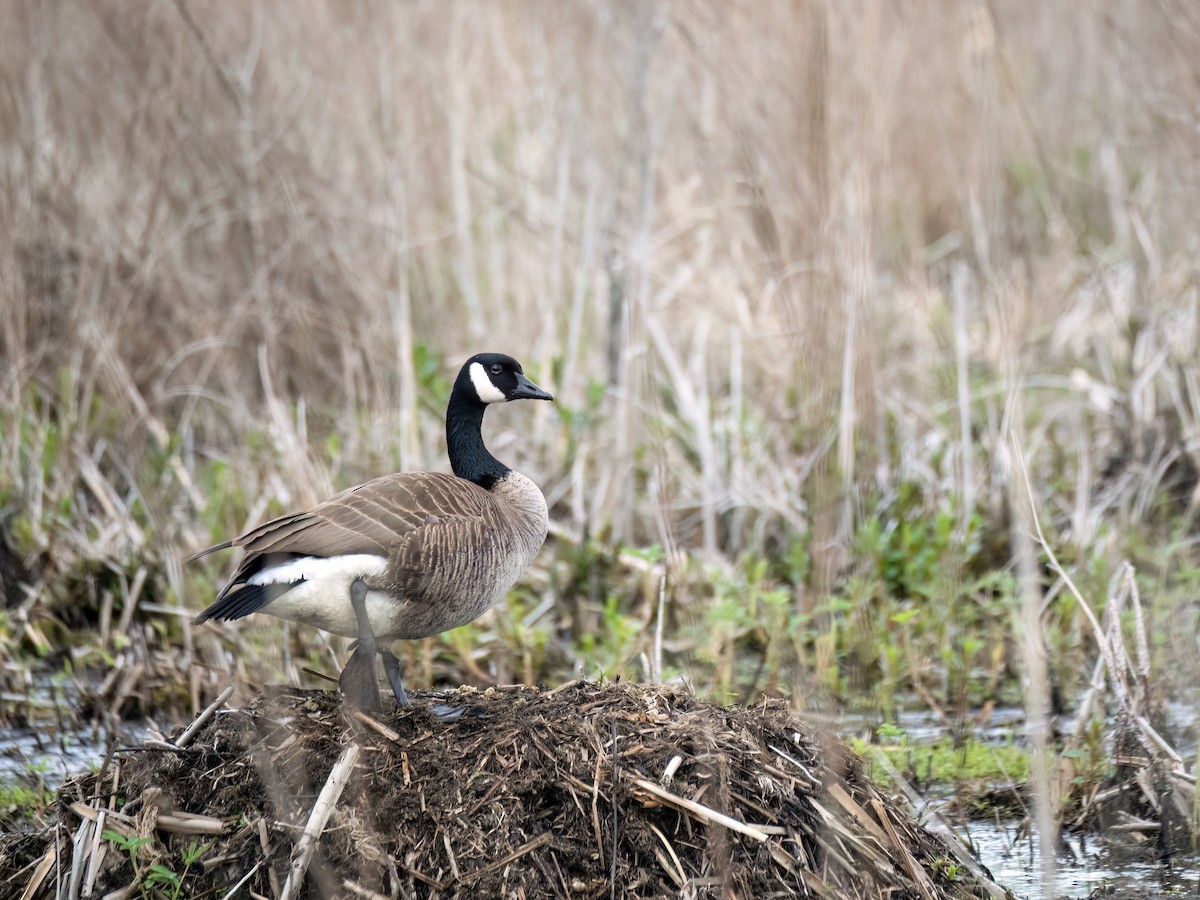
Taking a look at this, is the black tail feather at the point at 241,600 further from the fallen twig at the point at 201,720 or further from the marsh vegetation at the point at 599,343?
the marsh vegetation at the point at 599,343

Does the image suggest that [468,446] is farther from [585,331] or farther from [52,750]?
[585,331]

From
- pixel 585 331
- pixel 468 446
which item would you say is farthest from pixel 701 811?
pixel 585 331

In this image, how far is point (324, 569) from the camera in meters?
3.87

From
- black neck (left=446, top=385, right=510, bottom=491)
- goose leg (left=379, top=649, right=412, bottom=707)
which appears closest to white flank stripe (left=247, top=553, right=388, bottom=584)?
goose leg (left=379, top=649, right=412, bottom=707)

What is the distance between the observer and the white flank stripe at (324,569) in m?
3.81

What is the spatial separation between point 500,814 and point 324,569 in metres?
0.89

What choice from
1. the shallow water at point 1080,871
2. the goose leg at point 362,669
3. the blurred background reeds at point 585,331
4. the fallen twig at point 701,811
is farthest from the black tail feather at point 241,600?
the shallow water at point 1080,871

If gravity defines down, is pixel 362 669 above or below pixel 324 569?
below

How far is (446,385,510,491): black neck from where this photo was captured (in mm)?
4855

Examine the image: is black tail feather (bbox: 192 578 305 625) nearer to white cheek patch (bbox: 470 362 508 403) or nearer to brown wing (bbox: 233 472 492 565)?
brown wing (bbox: 233 472 492 565)

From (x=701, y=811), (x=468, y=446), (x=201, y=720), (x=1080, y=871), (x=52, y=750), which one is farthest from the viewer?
(x=52, y=750)

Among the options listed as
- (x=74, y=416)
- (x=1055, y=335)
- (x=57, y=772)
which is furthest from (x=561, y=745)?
(x=1055, y=335)

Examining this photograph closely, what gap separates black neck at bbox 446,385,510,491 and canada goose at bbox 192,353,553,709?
1.27 feet

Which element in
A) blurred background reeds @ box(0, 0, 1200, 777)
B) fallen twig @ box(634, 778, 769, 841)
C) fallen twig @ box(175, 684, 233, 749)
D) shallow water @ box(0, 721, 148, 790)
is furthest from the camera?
blurred background reeds @ box(0, 0, 1200, 777)
